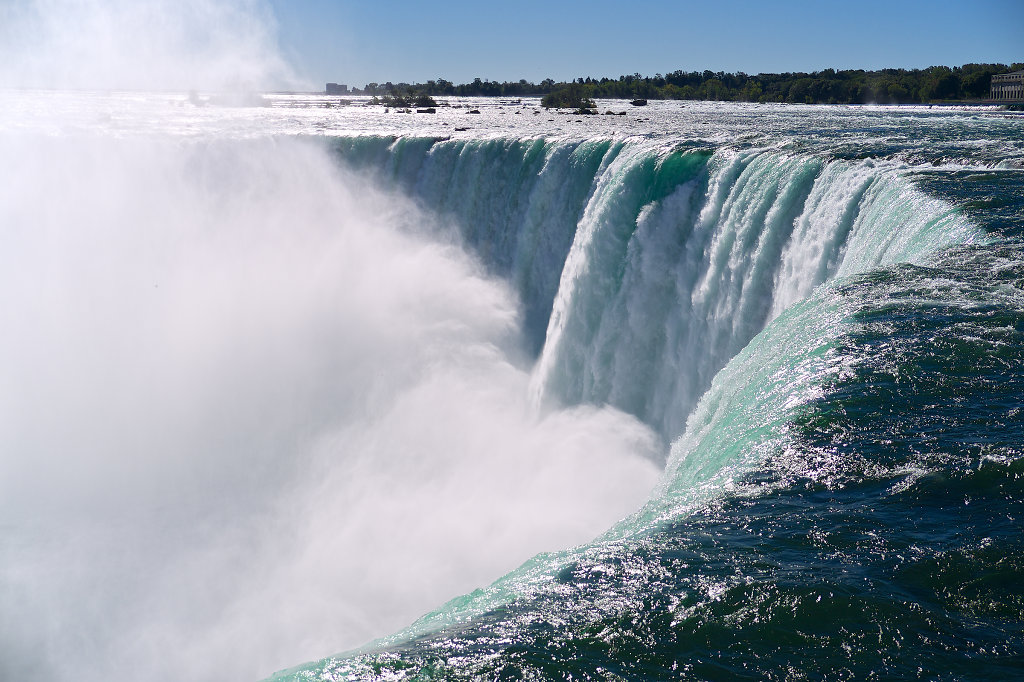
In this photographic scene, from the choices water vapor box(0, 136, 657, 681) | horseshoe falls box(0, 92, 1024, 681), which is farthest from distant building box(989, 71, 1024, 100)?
water vapor box(0, 136, 657, 681)

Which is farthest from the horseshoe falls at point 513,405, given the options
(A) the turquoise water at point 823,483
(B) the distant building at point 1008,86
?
(B) the distant building at point 1008,86

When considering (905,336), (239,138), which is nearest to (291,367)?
(239,138)

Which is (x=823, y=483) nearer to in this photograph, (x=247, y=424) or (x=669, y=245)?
(x=669, y=245)

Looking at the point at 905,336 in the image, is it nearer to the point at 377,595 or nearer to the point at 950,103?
the point at 377,595

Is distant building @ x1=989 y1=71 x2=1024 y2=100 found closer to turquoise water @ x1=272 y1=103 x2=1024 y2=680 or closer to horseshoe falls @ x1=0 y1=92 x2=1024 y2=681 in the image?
horseshoe falls @ x1=0 y1=92 x2=1024 y2=681

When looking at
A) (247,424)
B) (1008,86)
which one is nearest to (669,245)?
(247,424)

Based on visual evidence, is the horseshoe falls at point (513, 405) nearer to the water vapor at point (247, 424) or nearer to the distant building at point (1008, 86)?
the water vapor at point (247, 424)

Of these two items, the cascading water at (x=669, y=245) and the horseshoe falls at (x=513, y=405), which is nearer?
the horseshoe falls at (x=513, y=405)
